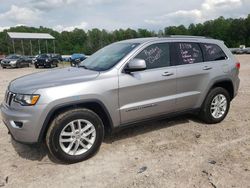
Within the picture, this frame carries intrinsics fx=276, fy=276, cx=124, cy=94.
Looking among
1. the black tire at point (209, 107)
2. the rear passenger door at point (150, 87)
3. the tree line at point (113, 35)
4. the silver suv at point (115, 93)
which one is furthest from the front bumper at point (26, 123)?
the tree line at point (113, 35)

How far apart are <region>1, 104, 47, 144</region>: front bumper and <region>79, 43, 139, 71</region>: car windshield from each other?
126cm

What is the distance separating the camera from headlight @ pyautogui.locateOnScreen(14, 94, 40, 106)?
3.58m

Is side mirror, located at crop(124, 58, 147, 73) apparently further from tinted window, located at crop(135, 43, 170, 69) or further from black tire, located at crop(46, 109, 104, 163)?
black tire, located at crop(46, 109, 104, 163)

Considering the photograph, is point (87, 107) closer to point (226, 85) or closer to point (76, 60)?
point (226, 85)

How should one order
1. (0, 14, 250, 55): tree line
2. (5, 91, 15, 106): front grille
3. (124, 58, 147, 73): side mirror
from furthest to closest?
(0, 14, 250, 55): tree line
(124, 58, 147, 73): side mirror
(5, 91, 15, 106): front grille

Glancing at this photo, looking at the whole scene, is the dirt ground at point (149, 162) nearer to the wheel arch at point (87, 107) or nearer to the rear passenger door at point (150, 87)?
the wheel arch at point (87, 107)

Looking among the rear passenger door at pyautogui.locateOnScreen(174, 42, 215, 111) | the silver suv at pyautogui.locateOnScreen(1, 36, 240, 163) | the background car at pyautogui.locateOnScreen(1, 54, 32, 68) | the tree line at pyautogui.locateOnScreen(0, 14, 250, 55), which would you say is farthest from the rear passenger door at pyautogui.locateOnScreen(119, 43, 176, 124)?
the tree line at pyautogui.locateOnScreen(0, 14, 250, 55)

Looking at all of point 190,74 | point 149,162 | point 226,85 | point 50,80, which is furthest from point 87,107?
point 226,85

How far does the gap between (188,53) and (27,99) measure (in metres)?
2.93

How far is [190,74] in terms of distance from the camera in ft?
16.1

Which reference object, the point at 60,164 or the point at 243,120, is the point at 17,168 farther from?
the point at 243,120

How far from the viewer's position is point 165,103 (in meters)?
4.66

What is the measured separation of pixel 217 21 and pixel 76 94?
332ft

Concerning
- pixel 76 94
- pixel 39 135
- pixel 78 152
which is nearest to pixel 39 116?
pixel 39 135
